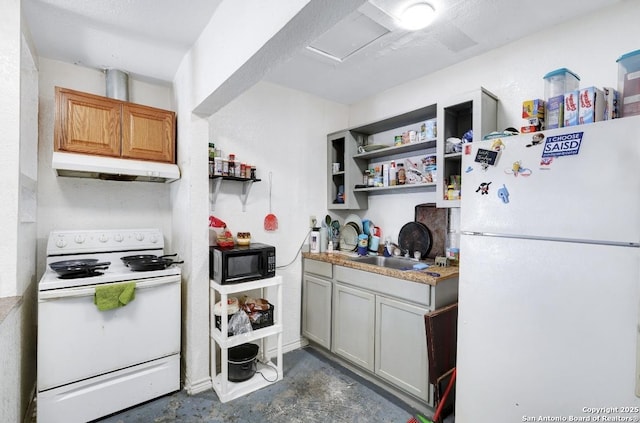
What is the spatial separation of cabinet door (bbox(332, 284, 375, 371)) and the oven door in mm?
1251

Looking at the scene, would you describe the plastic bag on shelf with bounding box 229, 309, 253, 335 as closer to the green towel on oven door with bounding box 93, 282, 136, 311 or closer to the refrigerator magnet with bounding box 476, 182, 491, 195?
the green towel on oven door with bounding box 93, 282, 136, 311

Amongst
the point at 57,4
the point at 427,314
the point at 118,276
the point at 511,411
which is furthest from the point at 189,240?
the point at 511,411

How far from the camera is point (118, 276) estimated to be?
75.8 inches

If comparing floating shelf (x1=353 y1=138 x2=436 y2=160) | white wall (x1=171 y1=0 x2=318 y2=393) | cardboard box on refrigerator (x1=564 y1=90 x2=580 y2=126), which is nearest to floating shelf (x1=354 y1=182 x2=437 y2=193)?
floating shelf (x1=353 y1=138 x2=436 y2=160)

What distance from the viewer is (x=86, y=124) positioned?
6.63 ft

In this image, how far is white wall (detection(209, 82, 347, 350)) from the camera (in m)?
2.61

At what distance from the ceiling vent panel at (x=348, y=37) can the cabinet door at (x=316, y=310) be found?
6.15ft

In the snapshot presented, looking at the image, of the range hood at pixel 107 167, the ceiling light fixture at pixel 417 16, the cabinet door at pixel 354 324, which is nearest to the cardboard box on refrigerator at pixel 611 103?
the ceiling light fixture at pixel 417 16

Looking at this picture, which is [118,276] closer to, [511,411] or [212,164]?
[212,164]

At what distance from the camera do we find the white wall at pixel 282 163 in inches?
103

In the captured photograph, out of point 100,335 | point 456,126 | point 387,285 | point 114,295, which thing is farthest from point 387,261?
point 100,335

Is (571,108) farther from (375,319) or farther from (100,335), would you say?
(100,335)

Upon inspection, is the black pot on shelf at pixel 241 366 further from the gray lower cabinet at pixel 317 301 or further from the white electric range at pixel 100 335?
the gray lower cabinet at pixel 317 301

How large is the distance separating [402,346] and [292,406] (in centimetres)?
86
